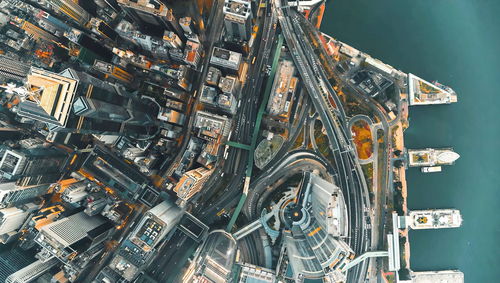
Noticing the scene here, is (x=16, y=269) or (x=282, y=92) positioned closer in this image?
(x=16, y=269)

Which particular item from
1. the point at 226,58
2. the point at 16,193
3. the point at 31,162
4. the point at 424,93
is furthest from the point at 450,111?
the point at 16,193

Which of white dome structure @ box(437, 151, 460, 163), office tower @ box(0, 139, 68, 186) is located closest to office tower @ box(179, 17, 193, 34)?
office tower @ box(0, 139, 68, 186)

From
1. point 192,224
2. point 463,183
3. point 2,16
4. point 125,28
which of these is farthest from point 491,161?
point 2,16

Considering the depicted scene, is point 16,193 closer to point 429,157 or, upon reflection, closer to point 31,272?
point 31,272

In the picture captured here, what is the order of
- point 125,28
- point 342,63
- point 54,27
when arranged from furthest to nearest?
1. point 342,63
2. point 54,27
3. point 125,28

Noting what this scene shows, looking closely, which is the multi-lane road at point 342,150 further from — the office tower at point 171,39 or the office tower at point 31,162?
the office tower at point 31,162

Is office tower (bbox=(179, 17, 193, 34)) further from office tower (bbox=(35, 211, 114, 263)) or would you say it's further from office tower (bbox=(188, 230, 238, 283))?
office tower (bbox=(35, 211, 114, 263))

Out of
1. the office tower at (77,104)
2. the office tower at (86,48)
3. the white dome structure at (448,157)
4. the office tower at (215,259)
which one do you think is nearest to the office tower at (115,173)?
the office tower at (77,104)

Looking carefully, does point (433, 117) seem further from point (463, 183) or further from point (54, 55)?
point (54, 55)
